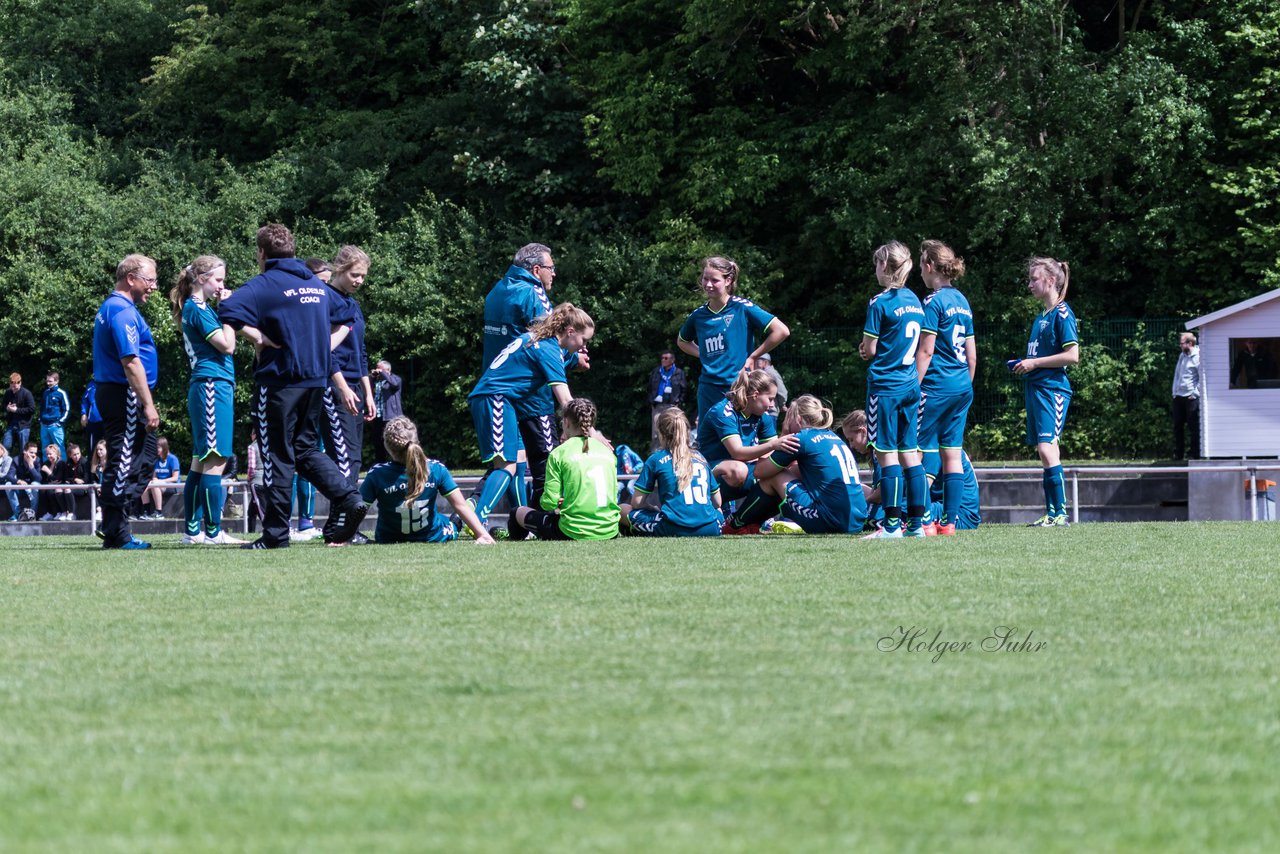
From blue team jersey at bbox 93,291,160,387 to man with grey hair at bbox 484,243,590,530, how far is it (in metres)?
2.46

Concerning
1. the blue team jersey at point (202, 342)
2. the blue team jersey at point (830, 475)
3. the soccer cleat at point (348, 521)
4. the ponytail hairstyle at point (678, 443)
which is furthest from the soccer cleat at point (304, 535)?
the blue team jersey at point (830, 475)

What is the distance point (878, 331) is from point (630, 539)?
7.07 feet

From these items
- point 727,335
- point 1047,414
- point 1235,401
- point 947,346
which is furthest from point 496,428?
point 1235,401

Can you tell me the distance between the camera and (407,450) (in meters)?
10.6

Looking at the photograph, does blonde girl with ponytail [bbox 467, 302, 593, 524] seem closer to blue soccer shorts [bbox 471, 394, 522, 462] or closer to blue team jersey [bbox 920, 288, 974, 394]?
blue soccer shorts [bbox 471, 394, 522, 462]

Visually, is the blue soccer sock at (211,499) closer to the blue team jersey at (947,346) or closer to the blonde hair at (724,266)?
the blonde hair at (724,266)

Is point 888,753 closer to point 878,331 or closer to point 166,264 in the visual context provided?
point 878,331

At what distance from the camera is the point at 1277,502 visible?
18547mm

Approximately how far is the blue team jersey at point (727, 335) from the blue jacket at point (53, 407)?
20033 millimetres

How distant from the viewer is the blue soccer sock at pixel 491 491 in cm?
1109

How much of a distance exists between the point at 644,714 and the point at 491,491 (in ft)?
23.3

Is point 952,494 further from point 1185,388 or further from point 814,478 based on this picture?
point 1185,388

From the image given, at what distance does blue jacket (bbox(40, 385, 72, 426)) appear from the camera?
2895cm

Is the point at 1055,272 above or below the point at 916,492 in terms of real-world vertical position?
above
